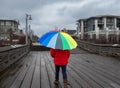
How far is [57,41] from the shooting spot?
6.29m

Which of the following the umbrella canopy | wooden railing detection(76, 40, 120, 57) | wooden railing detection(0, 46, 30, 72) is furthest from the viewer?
wooden railing detection(76, 40, 120, 57)

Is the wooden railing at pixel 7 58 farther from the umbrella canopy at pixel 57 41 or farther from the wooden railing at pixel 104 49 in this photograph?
the wooden railing at pixel 104 49

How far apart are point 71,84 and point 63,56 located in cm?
110

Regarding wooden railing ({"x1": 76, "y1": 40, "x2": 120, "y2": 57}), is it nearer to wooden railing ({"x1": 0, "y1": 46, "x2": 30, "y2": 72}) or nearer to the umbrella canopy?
wooden railing ({"x1": 0, "y1": 46, "x2": 30, "y2": 72})

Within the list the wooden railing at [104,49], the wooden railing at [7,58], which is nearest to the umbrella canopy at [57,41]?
the wooden railing at [7,58]

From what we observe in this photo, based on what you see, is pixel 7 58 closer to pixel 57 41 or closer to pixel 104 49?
pixel 57 41

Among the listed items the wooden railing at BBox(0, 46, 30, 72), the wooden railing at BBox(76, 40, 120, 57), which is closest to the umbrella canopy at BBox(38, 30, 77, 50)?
the wooden railing at BBox(0, 46, 30, 72)

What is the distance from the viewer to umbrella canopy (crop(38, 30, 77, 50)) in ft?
20.4

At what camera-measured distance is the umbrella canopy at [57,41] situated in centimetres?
620

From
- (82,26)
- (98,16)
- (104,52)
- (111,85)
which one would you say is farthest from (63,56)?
(82,26)

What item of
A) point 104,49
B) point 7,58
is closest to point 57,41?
point 7,58

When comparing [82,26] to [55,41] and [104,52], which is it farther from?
[55,41]

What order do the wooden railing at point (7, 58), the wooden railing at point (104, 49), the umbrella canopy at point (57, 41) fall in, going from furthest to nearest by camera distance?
the wooden railing at point (104, 49), the wooden railing at point (7, 58), the umbrella canopy at point (57, 41)

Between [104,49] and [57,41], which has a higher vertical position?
[57,41]
